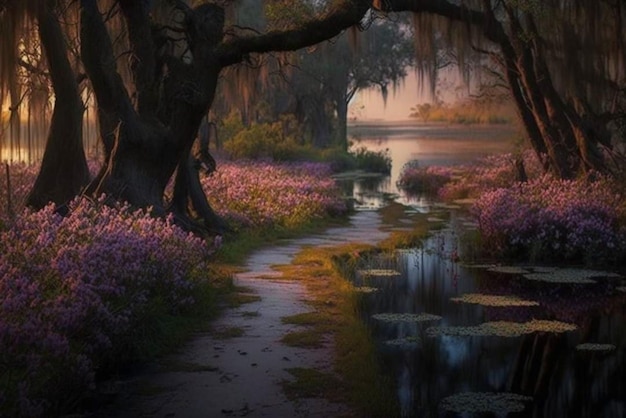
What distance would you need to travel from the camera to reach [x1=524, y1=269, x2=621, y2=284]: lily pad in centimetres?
1364

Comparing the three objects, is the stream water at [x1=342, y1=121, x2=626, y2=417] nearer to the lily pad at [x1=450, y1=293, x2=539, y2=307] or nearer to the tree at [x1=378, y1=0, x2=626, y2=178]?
the lily pad at [x1=450, y1=293, x2=539, y2=307]

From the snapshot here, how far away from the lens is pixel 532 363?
30.0 feet

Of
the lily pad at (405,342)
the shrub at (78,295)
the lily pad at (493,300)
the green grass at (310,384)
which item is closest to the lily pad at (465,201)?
the lily pad at (493,300)

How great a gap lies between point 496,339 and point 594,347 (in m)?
1.08

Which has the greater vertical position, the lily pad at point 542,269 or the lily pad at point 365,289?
the lily pad at point 365,289

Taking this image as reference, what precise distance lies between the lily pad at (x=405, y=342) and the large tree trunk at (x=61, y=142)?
7.43 metres

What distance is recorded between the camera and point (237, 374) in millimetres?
8016

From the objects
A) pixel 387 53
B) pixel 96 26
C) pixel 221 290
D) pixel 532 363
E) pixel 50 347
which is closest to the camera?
pixel 50 347

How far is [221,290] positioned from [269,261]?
11.4ft

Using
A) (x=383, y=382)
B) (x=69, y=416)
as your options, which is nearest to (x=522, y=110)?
(x=383, y=382)

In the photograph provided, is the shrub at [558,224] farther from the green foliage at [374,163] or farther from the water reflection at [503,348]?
the green foliage at [374,163]

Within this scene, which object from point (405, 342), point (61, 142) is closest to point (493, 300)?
point (405, 342)

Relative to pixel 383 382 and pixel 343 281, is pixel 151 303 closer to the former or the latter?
pixel 383 382

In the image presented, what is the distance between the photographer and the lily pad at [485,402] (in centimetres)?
752
